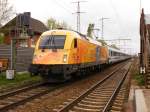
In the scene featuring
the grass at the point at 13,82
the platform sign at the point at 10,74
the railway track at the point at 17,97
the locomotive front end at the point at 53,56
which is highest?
the locomotive front end at the point at 53,56

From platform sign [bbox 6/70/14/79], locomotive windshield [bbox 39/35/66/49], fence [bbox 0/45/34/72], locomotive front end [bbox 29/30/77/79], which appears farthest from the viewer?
fence [bbox 0/45/34/72]

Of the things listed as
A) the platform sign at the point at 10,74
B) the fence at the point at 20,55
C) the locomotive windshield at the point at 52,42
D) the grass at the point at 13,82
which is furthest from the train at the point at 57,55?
the fence at the point at 20,55

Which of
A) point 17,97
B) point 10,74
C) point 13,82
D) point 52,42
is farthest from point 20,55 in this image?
point 17,97

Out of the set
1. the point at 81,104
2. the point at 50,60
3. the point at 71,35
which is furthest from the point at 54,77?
the point at 81,104

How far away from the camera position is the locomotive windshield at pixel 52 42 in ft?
67.9

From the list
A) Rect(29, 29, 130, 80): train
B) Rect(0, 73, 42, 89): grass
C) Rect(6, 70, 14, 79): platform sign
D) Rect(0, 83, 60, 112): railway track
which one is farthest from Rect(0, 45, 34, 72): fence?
Rect(0, 83, 60, 112): railway track

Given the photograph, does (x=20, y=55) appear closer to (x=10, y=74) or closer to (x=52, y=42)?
(x=10, y=74)

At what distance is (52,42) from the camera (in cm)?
2086

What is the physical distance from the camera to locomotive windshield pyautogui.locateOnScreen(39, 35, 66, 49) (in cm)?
2068

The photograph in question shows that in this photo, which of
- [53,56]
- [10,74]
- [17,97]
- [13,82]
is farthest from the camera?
[10,74]

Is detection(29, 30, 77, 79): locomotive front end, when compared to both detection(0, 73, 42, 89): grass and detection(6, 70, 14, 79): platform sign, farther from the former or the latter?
detection(6, 70, 14, 79): platform sign

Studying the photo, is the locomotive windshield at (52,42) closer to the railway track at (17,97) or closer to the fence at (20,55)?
the railway track at (17,97)

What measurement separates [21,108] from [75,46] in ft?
30.7

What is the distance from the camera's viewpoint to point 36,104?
13.3m
